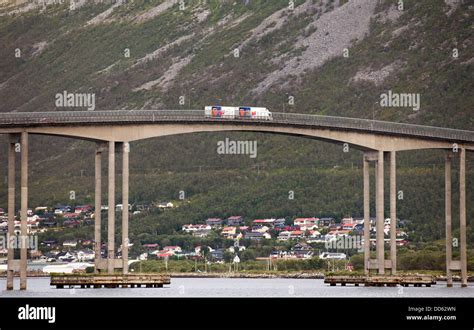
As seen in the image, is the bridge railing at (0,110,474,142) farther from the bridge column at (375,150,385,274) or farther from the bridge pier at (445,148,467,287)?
the bridge column at (375,150,385,274)

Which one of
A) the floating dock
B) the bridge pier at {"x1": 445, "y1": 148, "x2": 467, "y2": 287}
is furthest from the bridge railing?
the floating dock

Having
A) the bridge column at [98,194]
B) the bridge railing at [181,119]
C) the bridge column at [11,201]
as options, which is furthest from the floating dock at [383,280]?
the bridge column at [11,201]

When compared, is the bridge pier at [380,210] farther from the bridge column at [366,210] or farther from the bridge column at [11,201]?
the bridge column at [11,201]

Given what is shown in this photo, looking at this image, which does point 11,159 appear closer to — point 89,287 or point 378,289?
point 89,287

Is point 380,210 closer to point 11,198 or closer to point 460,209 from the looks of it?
point 460,209
